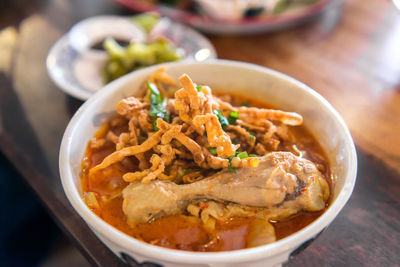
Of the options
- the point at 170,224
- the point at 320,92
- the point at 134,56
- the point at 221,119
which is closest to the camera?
the point at 170,224

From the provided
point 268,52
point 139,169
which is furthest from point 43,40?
point 139,169

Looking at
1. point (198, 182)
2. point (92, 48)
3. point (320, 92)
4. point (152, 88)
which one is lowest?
point (320, 92)

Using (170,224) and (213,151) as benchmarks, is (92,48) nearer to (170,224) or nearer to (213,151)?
(213,151)

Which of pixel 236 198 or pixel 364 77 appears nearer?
pixel 236 198

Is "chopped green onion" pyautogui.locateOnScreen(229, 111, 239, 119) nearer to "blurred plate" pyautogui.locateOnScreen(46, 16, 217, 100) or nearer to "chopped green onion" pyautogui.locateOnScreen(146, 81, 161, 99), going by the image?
Result: "chopped green onion" pyautogui.locateOnScreen(146, 81, 161, 99)

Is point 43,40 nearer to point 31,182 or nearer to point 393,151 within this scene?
point 31,182

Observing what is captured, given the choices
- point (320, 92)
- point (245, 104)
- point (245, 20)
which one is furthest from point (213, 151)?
point (245, 20)

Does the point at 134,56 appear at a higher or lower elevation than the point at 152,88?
lower

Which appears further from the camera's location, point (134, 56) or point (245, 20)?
point (245, 20)
